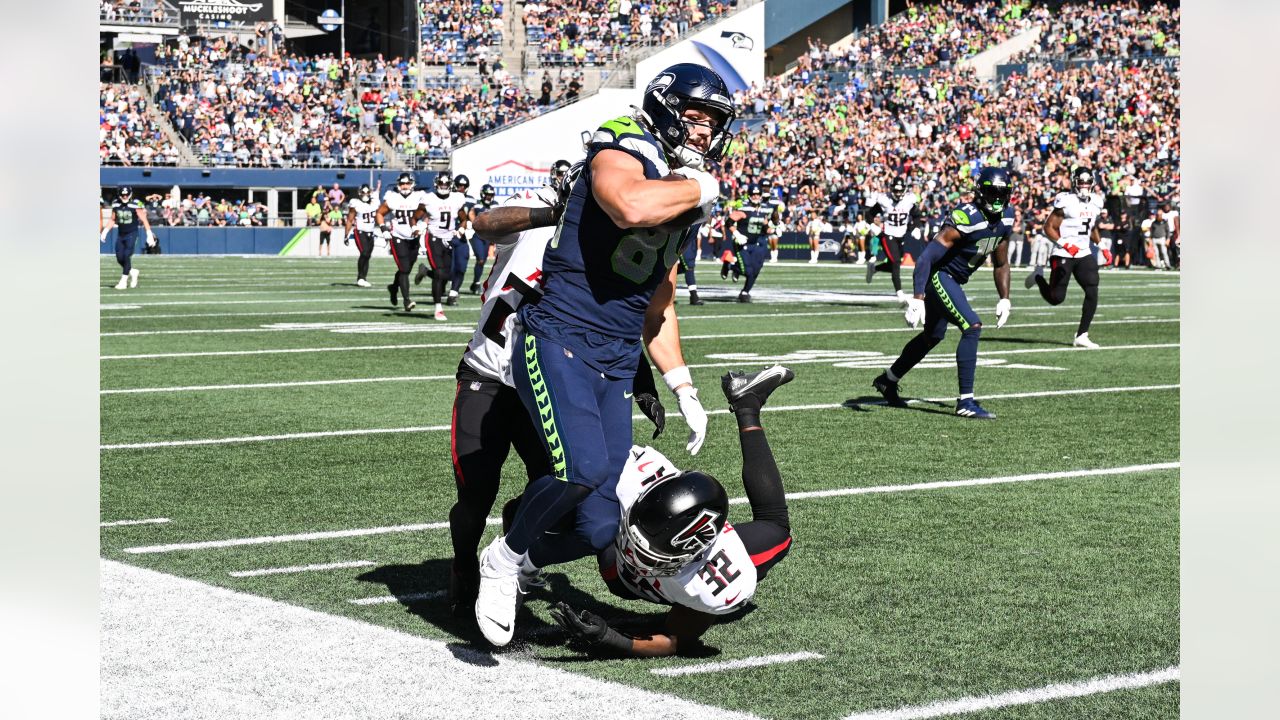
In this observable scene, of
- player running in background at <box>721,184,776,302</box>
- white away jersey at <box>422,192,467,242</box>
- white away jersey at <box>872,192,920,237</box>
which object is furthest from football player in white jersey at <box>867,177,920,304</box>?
white away jersey at <box>422,192,467,242</box>

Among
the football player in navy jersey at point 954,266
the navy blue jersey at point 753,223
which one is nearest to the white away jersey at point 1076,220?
the football player in navy jersey at point 954,266

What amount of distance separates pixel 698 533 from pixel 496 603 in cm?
64

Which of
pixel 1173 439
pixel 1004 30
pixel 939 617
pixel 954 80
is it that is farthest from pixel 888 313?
Answer: pixel 1004 30

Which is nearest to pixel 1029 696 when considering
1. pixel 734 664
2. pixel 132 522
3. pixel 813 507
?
pixel 734 664

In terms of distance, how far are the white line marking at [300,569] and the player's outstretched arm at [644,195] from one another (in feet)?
7.13

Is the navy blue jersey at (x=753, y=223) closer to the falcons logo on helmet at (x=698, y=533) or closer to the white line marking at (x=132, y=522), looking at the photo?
the white line marking at (x=132, y=522)

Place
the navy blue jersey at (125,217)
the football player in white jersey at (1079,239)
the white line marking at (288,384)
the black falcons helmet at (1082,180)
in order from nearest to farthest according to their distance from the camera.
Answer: the white line marking at (288,384), the football player in white jersey at (1079,239), the black falcons helmet at (1082,180), the navy blue jersey at (125,217)

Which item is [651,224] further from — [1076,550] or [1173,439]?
[1173,439]

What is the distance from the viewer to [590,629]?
4504 millimetres

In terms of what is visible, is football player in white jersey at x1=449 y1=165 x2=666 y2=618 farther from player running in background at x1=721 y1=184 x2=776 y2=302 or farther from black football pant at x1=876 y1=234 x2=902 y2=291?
black football pant at x1=876 y1=234 x2=902 y2=291

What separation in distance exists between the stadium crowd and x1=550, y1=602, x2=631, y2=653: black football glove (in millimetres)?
45860

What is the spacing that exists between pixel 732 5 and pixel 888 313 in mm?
32487

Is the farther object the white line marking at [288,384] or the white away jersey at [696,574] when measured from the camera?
the white line marking at [288,384]

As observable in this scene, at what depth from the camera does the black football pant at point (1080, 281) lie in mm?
15703
